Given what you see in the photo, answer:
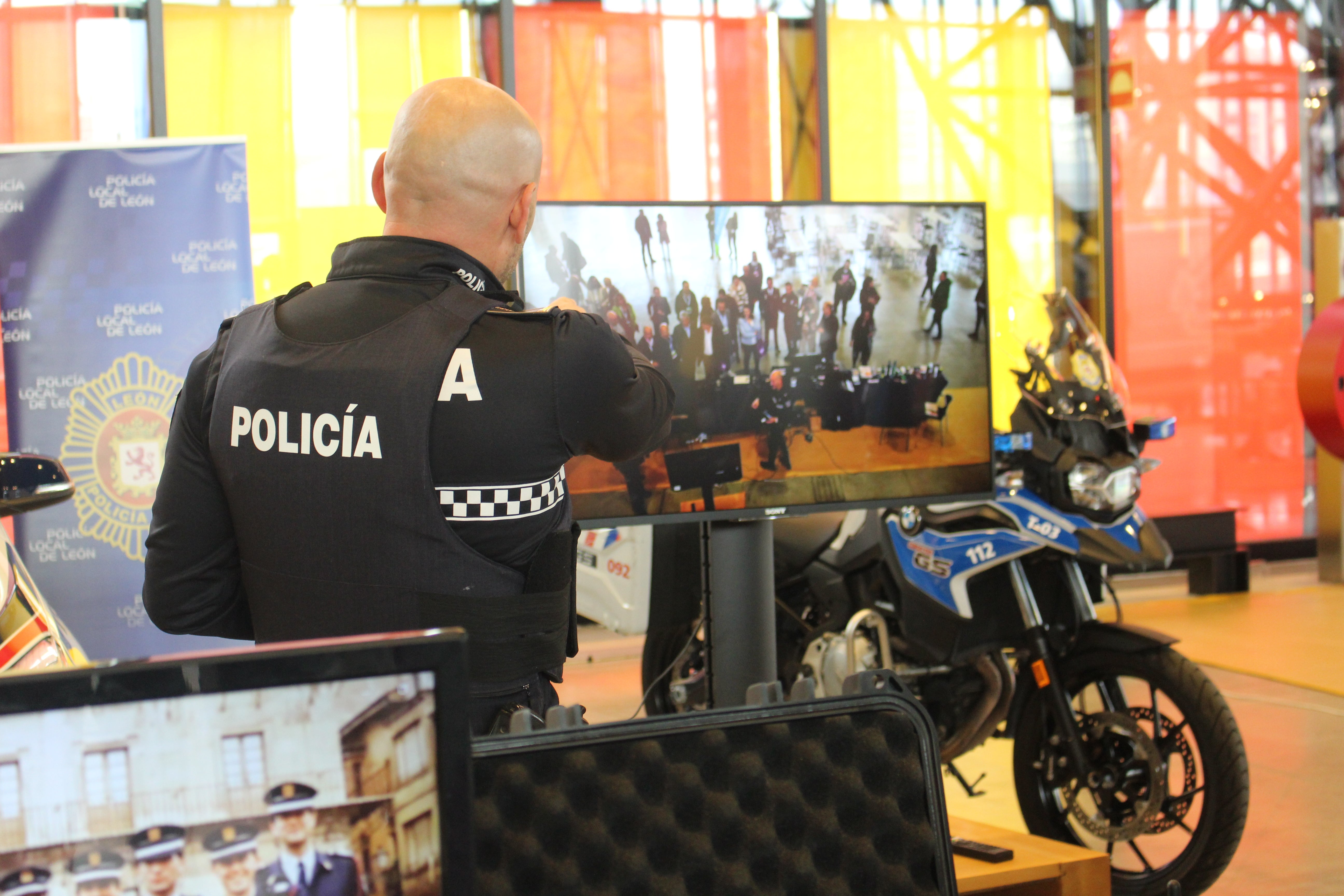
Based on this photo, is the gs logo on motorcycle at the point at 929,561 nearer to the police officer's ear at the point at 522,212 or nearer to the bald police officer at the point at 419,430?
the bald police officer at the point at 419,430

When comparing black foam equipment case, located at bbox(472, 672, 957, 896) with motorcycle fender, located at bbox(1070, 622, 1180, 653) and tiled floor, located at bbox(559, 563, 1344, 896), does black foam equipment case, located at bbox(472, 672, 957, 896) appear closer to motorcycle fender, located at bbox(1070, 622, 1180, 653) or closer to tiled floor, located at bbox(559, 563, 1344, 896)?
motorcycle fender, located at bbox(1070, 622, 1180, 653)

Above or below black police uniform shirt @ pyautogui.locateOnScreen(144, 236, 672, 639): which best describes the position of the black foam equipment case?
below

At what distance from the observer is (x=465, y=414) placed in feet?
4.41

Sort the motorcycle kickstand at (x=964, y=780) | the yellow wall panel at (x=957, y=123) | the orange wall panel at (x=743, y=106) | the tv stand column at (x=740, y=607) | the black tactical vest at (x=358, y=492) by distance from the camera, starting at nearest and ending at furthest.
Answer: the black tactical vest at (x=358, y=492) → the tv stand column at (x=740, y=607) → the motorcycle kickstand at (x=964, y=780) → the orange wall panel at (x=743, y=106) → the yellow wall panel at (x=957, y=123)

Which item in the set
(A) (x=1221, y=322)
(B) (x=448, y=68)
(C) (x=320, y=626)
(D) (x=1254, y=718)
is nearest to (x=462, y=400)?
(C) (x=320, y=626)

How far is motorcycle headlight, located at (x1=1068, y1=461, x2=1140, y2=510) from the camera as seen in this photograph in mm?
2818

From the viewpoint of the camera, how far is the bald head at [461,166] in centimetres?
143

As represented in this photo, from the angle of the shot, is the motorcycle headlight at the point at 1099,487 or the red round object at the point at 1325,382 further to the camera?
the red round object at the point at 1325,382

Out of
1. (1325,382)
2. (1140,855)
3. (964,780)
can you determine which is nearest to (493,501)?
(1140,855)

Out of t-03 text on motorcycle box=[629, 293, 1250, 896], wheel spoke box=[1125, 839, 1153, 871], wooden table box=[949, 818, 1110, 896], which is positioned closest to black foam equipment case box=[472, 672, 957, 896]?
wooden table box=[949, 818, 1110, 896]

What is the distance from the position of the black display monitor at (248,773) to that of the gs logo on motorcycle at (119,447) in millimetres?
→ 3311

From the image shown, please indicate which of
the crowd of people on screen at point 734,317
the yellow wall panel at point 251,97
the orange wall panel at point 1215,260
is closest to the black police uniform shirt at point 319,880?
the crowd of people on screen at point 734,317

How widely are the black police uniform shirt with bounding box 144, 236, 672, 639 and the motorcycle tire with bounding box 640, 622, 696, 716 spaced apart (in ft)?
6.39

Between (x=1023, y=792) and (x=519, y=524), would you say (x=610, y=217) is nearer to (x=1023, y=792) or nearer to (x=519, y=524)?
(x=519, y=524)
